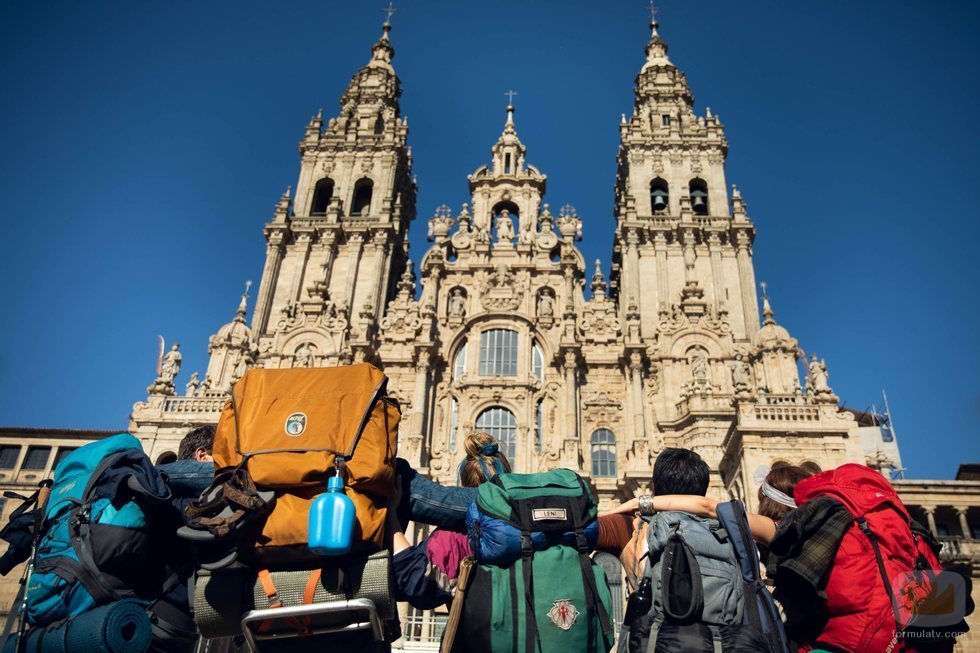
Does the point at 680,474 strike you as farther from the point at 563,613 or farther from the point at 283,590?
the point at 283,590

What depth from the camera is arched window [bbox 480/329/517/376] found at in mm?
28078

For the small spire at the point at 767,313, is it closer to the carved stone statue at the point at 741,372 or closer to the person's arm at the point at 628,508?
the carved stone statue at the point at 741,372

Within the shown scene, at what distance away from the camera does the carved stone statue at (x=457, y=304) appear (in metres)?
29.9

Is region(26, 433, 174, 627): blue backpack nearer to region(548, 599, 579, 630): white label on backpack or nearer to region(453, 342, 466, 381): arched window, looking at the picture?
region(548, 599, 579, 630): white label on backpack

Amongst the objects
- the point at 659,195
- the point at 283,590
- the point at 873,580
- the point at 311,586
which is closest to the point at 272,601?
the point at 283,590

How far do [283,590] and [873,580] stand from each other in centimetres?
330

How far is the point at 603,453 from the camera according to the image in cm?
2625

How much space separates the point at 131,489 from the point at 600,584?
2.66 metres

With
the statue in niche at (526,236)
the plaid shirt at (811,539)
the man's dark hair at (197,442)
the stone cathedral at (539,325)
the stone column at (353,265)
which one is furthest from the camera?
the statue in niche at (526,236)

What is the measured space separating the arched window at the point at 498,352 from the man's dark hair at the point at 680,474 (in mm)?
23536

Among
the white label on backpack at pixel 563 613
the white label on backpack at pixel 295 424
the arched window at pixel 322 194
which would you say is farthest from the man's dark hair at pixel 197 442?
the arched window at pixel 322 194

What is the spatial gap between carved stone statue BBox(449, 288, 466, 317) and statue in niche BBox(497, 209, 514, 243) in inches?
141

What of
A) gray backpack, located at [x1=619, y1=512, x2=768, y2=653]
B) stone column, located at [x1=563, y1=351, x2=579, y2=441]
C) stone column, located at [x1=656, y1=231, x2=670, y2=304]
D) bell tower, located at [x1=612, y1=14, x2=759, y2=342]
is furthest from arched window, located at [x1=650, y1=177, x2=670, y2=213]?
gray backpack, located at [x1=619, y1=512, x2=768, y2=653]

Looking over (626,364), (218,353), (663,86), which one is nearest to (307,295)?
(218,353)
